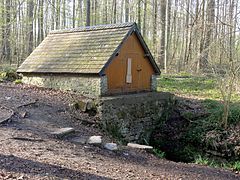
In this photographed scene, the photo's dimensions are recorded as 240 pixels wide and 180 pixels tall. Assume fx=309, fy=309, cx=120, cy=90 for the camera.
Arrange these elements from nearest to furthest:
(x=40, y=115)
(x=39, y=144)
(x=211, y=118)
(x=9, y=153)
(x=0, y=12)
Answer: (x=9, y=153), (x=39, y=144), (x=40, y=115), (x=211, y=118), (x=0, y=12)

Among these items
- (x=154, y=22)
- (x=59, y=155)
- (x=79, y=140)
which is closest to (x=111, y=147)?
(x=79, y=140)

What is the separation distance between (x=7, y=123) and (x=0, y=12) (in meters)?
20.8

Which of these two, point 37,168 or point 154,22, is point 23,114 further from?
point 154,22

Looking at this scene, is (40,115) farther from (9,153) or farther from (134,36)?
(134,36)

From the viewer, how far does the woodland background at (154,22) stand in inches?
717

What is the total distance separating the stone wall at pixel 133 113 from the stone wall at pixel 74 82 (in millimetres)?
890

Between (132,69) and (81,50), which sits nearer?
(132,69)

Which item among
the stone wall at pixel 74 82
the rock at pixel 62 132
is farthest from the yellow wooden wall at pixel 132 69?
the rock at pixel 62 132

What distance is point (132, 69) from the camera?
13.2 meters

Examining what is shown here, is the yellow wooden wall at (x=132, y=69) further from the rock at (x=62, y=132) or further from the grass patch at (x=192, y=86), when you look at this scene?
the rock at (x=62, y=132)

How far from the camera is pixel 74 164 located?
5859 mm

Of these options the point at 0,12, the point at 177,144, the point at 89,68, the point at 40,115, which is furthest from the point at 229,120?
the point at 0,12

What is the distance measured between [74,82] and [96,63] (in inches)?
55.6

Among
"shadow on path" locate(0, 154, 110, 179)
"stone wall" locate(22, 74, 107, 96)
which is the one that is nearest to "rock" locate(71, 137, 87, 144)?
"shadow on path" locate(0, 154, 110, 179)
